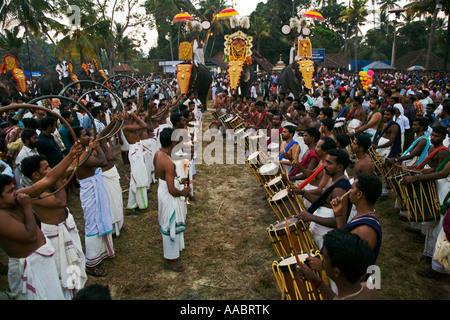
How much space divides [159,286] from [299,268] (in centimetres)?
240

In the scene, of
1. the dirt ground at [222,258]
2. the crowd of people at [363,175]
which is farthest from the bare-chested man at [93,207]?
the crowd of people at [363,175]

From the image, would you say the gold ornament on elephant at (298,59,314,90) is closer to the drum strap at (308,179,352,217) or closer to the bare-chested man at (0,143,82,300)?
the drum strap at (308,179,352,217)

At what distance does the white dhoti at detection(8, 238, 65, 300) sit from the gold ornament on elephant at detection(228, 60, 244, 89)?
13.8 meters

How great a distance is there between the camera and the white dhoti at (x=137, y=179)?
257 inches

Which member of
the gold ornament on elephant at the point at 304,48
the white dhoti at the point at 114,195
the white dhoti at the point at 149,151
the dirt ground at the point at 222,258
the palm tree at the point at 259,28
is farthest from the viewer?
the palm tree at the point at 259,28

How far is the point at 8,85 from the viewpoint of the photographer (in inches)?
650

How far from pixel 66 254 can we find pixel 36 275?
2.09 feet

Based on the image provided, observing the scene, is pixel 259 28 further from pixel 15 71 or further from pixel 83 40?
pixel 15 71

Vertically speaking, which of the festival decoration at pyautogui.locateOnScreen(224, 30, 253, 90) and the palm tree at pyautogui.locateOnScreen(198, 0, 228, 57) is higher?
the palm tree at pyautogui.locateOnScreen(198, 0, 228, 57)

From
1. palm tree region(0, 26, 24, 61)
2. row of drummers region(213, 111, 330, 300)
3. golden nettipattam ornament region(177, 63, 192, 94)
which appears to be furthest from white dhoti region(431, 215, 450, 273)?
palm tree region(0, 26, 24, 61)

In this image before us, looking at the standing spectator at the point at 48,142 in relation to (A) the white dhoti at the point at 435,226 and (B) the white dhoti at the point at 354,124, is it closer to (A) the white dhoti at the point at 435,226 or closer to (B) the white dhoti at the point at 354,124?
(A) the white dhoti at the point at 435,226

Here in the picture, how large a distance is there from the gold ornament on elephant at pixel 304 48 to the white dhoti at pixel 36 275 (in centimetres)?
1380

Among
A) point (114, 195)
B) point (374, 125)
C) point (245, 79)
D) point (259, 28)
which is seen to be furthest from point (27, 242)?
point (259, 28)

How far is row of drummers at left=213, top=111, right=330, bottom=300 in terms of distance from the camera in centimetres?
302
